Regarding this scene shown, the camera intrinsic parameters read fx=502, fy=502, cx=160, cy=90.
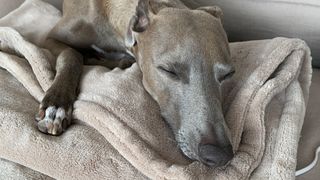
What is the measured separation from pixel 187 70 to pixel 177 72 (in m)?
0.04

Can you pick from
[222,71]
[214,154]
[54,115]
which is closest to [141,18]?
[222,71]

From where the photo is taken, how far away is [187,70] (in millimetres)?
1605

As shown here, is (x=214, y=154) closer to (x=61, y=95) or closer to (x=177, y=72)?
(x=177, y=72)

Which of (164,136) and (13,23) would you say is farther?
(13,23)

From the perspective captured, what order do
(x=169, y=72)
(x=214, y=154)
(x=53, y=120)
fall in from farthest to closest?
1. (x=169, y=72)
2. (x=53, y=120)
3. (x=214, y=154)

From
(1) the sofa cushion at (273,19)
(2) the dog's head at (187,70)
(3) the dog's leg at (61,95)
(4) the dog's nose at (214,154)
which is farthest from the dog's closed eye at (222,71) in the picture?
(1) the sofa cushion at (273,19)

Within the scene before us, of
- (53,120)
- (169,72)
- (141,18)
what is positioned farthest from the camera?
(141,18)

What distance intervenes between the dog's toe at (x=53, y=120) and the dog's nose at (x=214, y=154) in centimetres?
43

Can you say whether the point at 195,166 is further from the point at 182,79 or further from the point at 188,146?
the point at 182,79

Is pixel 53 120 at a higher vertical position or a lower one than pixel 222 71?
lower

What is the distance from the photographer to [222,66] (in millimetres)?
1619

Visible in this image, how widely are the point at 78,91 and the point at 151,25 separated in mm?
342

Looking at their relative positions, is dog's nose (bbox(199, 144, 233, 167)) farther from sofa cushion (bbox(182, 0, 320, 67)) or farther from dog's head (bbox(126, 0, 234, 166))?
sofa cushion (bbox(182, 0, 320, 67))

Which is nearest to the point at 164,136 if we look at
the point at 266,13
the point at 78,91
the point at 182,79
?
the point at 182,79
